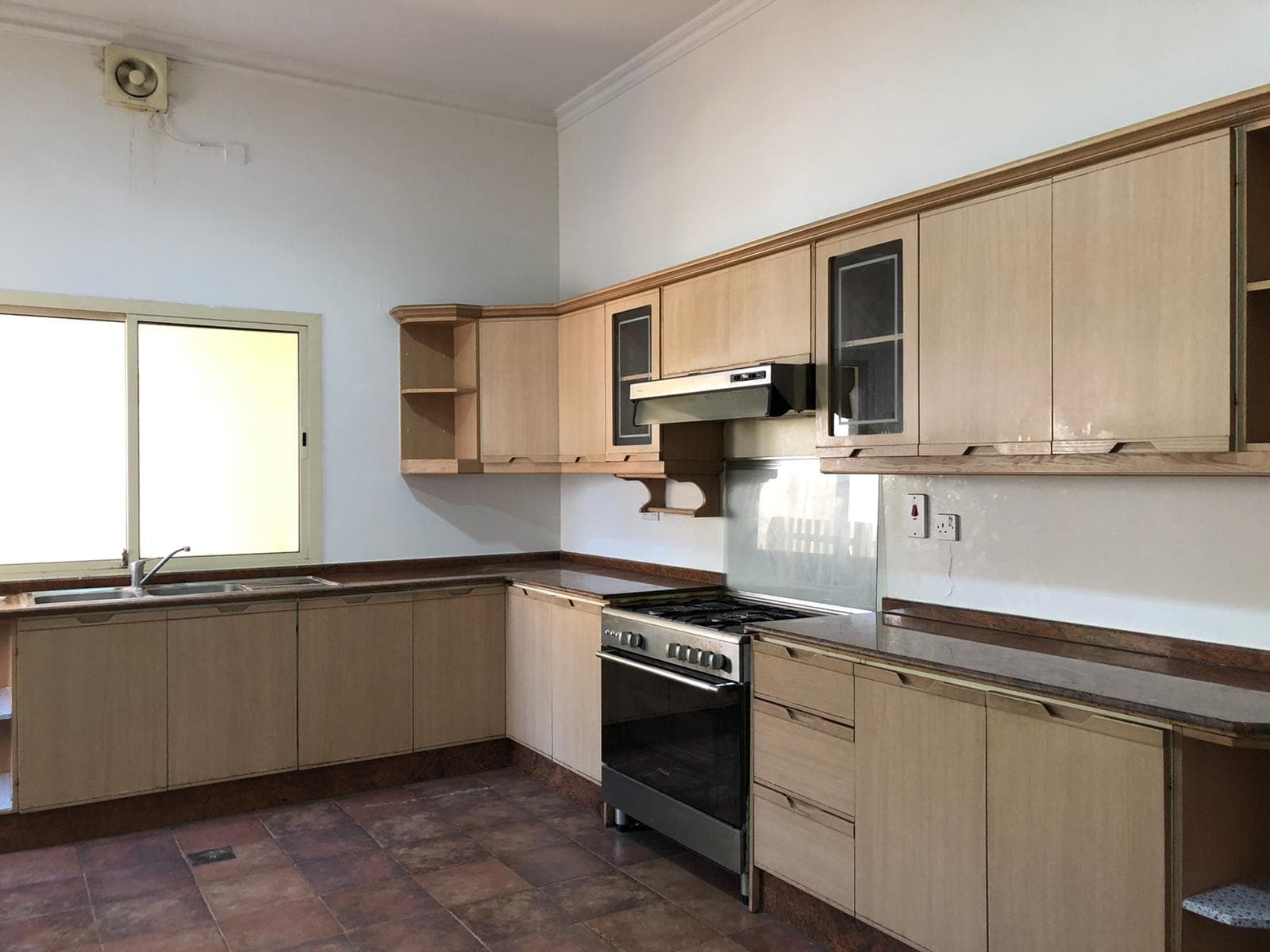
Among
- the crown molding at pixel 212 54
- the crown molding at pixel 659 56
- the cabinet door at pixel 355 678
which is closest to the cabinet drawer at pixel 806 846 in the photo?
the cabinet door at pixel 355 678

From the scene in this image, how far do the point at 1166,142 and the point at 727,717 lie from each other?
1943 mm

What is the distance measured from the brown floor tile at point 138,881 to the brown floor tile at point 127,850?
47 mm

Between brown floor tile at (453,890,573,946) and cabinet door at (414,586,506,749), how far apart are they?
4.29 feet

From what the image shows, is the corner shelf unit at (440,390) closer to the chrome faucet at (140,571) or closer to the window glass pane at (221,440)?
the window glass pane at (221,440)

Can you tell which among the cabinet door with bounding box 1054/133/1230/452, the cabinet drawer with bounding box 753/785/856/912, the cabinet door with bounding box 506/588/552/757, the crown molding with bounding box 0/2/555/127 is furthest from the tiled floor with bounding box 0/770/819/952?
the crown molding with bounding box 0/2/555/127

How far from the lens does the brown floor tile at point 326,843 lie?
11.7 ft

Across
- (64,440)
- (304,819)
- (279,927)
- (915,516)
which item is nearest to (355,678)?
(304,819)

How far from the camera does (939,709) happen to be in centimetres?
238

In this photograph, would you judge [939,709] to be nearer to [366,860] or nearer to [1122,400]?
[1122,400]

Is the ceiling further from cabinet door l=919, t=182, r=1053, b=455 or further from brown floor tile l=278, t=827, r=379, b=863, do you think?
brown floor tile l=278, t=827, r=379, b=863

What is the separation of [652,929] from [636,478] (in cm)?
183

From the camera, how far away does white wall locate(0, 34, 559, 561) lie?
412 centimetres

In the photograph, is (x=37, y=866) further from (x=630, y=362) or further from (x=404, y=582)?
(x=630, y=362)

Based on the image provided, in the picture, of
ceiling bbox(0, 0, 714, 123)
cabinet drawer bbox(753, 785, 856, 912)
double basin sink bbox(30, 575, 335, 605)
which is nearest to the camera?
cabinet drawer bbox(753, 785, 856, 912)
